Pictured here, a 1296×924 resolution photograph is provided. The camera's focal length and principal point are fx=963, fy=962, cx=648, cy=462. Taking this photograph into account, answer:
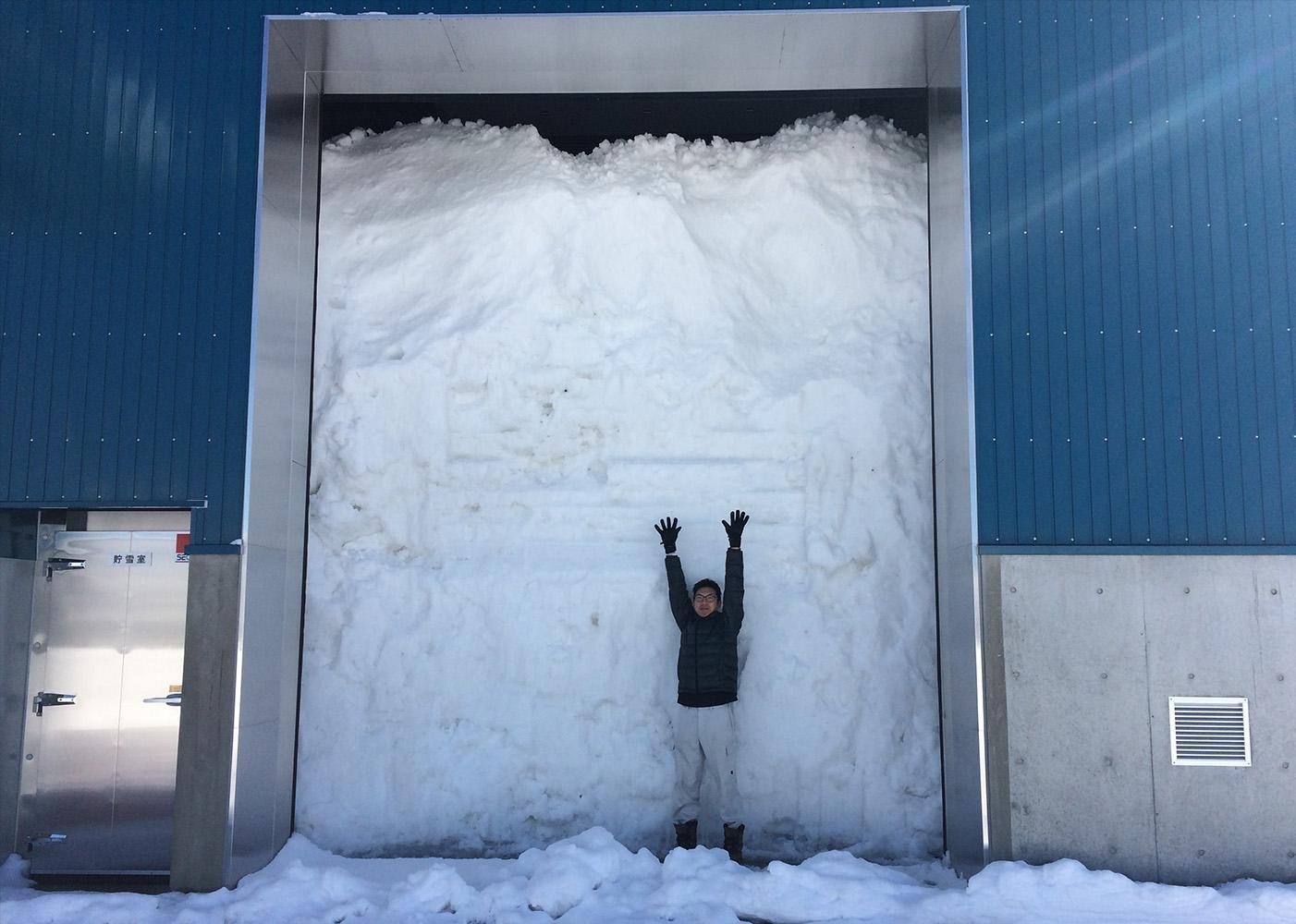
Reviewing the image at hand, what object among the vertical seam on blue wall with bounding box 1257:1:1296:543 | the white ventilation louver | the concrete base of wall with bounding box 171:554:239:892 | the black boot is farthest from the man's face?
the vertical seam on blue wall with bounding box 1257:1:1296:543

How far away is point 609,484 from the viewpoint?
7.51m

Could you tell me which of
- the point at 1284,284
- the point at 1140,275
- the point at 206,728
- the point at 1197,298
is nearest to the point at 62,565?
the point at 206,728

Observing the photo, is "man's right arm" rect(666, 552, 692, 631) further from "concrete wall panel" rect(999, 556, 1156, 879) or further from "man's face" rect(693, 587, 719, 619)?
"concrete wall panel" rect(999, 556, 1156, 879)

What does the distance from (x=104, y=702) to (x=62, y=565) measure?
1.07 metres

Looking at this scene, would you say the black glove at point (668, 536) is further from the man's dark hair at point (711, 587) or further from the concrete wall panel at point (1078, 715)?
the concrete wall panel at point (1078, 715)

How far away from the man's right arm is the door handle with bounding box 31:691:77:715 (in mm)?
4470

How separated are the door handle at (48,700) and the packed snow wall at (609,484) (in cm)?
167

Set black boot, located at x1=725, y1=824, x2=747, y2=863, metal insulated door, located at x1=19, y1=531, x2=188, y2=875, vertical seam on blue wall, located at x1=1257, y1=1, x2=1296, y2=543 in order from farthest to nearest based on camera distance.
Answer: metal insulated door, located at x1=19, y1=531, x2=188, y2=875 → black boot, located at x1=725, y1=824, x2=747, y2=863 → vertical seam on blue wall, located at x1=1257, y1=1, x2=1296, y2=543

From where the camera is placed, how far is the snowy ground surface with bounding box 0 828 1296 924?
5574 millimetres

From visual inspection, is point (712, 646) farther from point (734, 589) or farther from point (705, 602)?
point (734, 589)

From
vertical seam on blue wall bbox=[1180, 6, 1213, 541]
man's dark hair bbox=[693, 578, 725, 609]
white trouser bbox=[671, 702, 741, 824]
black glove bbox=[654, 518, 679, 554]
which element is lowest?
white trouser bbox=[671, 702, 741, 824]

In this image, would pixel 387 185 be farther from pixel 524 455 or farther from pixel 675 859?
pixel 675 859

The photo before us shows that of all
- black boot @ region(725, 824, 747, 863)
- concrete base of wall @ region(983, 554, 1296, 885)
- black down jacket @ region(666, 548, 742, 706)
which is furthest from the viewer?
black down jacket @ region(666, 548, 742, 706)

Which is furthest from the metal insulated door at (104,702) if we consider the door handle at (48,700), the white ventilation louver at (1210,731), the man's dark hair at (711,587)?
the white ventilation louver at (1210,731)
